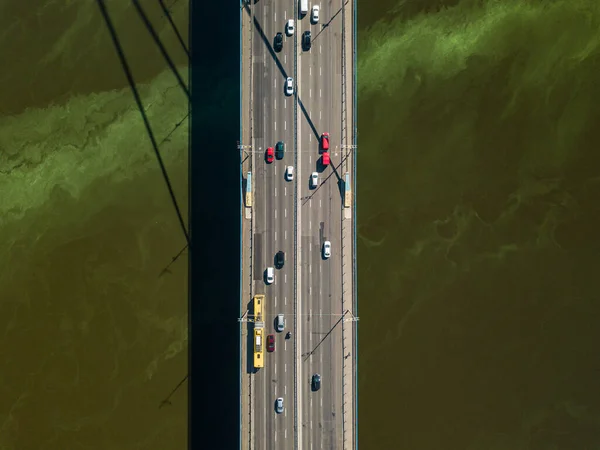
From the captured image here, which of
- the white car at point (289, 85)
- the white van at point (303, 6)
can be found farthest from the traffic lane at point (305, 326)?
the white van at point (303, 6)

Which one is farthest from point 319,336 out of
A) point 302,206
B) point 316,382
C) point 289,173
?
point 289,173

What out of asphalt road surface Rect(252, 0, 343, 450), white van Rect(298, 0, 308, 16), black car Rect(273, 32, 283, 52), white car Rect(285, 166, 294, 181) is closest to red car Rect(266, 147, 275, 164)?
asphalt road surface Rect(252, 0, 343, 450)

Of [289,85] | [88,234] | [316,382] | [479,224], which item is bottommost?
[316,382]

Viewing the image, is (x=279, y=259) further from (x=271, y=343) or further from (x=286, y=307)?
(x=271, y=343)

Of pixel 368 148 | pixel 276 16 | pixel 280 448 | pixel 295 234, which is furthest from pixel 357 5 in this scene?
pixel 280 448

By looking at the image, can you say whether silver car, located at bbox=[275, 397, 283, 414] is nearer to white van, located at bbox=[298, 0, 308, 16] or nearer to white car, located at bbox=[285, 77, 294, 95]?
white car, located at bbox=[285, 77, 294, 95]
